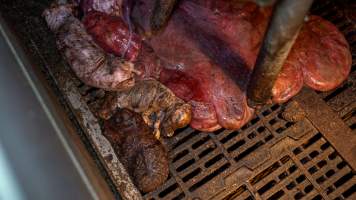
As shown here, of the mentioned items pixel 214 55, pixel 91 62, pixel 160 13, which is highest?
pixel 160 13

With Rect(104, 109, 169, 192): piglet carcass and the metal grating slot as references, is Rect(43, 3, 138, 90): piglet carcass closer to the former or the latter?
Rect(104, 109, 169, 192): piglet carcass

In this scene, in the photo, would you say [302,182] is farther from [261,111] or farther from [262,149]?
[261,111]

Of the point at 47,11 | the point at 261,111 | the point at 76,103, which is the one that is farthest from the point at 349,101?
the point at 47,11

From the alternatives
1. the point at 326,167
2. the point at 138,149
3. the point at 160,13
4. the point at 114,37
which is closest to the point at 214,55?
the point at 160,13

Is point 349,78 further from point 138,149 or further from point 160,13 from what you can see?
point 138,149

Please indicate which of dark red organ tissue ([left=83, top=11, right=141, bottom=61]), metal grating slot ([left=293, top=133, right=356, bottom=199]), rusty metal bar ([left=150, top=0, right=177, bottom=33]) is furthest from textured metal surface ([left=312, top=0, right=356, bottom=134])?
dark red organ tissue ([left=83, top=11, right=141, bottom=61])

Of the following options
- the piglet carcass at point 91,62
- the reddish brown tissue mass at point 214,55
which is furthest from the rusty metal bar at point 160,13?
the piglet carcass at point 91,62
